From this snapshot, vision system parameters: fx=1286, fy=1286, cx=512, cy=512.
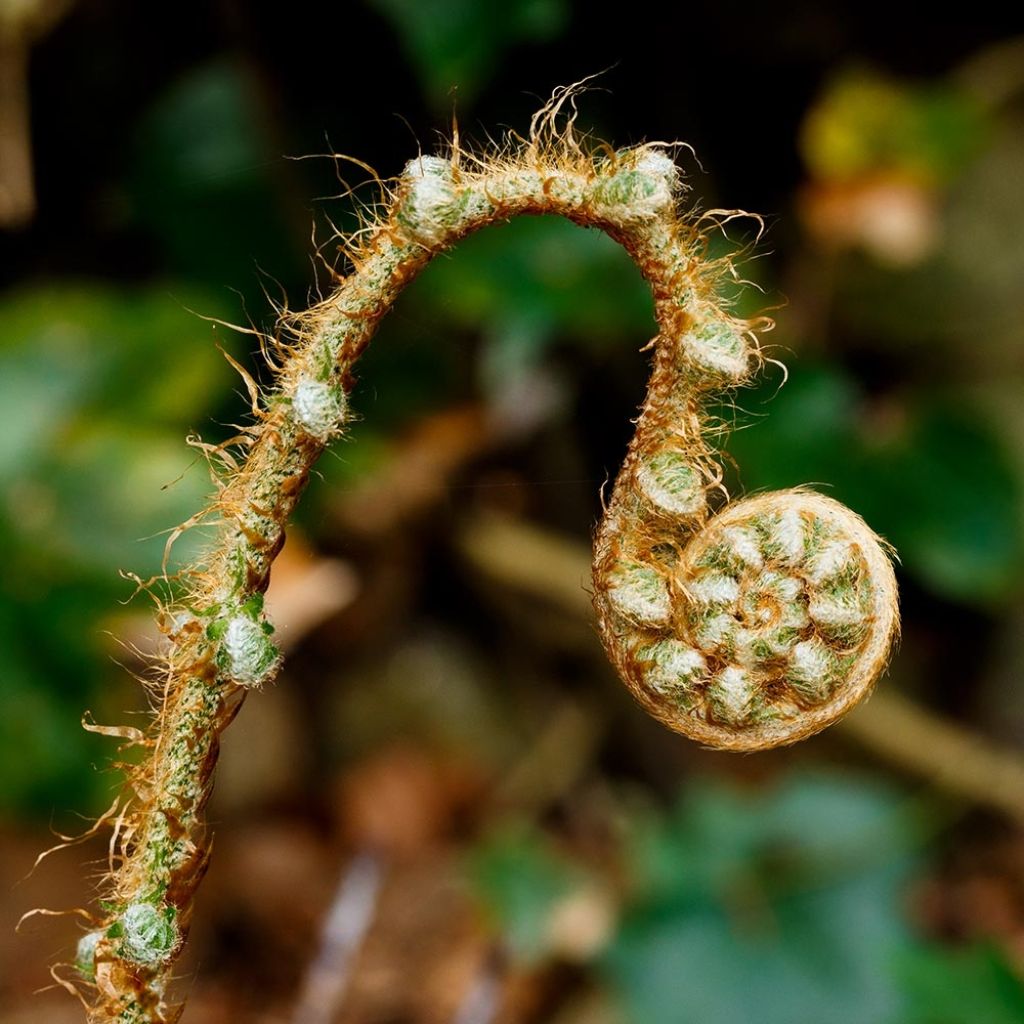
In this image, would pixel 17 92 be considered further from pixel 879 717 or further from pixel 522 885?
pixel 879 717

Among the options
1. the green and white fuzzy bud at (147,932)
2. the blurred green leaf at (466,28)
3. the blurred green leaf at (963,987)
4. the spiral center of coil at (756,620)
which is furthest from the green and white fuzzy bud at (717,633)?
the blurred green leaf at (466,28)

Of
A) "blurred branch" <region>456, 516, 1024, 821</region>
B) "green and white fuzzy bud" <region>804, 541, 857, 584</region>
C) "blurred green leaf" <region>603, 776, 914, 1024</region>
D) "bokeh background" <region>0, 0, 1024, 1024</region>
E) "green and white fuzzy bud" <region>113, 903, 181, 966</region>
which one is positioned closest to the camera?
"green and white fuzzy bud" <region>113, 903, 181, 966</region>

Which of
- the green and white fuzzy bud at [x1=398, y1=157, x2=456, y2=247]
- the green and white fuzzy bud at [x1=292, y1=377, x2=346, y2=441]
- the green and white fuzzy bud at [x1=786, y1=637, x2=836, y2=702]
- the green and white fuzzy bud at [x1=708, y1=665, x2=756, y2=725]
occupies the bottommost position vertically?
the green and white fuzzy bud at [x1=786, y1=637, x2=836, y2=702]

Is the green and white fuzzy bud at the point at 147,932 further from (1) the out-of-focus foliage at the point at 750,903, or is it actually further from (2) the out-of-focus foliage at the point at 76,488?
(1) the out-of-focus foliage at the point at 750,903

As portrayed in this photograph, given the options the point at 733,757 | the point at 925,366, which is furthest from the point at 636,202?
the point at 733,757

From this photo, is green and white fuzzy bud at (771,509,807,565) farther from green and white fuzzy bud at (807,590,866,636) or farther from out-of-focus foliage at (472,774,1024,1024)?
out-of-focus foliage at (472,774,1024,1024)

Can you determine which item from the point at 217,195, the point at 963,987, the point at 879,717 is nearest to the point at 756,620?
the point at 963,987

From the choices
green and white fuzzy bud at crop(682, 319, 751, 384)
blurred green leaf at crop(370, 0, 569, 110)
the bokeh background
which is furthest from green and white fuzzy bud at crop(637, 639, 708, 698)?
blurred green leaf at crop(370, 0, 569, 110)
